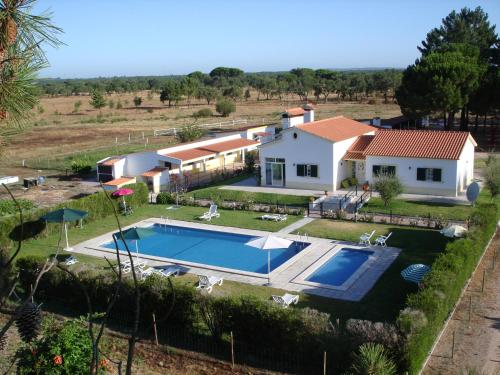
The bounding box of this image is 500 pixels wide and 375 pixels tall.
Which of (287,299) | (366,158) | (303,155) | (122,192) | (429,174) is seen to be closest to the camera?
(287,299)

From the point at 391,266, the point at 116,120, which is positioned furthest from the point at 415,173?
the point at 116,120

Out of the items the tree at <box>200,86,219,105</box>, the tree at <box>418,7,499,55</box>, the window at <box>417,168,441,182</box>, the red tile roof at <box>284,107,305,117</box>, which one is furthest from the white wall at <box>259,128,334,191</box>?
the tree at <box>200,86,219,105</box>

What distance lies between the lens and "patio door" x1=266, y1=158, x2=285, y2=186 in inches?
1374

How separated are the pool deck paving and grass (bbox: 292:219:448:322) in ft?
1.28

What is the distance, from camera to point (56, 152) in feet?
176

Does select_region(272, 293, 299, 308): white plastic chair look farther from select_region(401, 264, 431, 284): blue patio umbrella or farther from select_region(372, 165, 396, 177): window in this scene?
select_region(372, 165, 396, 177): window

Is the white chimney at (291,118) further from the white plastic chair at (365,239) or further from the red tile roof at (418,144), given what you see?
the white plastic chair at (365,239)

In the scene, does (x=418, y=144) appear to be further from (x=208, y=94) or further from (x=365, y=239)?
(x=208, y=94)

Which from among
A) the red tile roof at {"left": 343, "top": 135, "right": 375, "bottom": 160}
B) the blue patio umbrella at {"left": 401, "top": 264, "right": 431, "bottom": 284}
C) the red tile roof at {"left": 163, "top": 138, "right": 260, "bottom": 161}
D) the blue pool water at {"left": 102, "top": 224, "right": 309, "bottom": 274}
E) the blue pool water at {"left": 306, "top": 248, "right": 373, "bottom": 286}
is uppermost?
the red tile roof at {"left": 343, "top": 135, "right": 375, "bottom": 160}

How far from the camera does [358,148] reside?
3475 cm

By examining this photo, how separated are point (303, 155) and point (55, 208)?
15503 mm

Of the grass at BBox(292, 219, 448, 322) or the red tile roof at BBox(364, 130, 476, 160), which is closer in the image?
the grass at BBox(292, 219, 448, 322)

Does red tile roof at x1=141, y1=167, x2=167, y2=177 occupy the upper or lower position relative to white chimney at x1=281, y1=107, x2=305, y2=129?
lower

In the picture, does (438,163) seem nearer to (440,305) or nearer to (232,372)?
(440,305)
